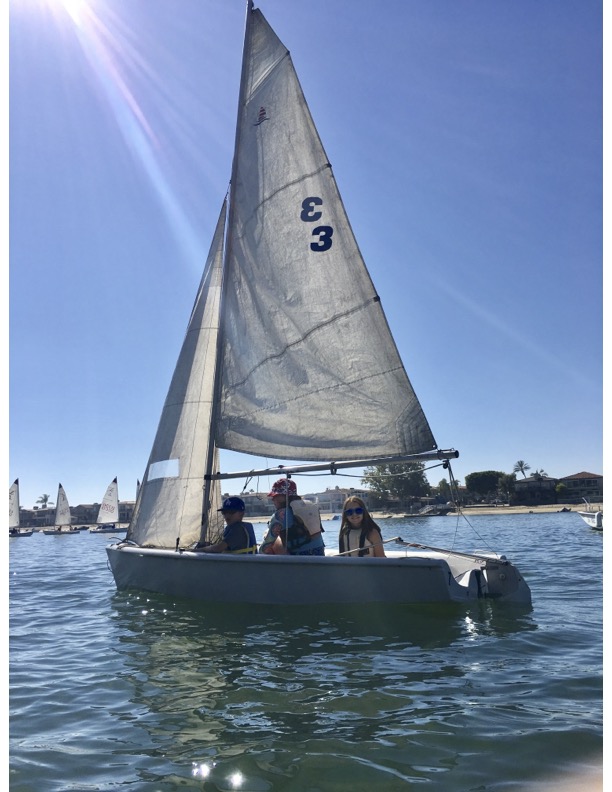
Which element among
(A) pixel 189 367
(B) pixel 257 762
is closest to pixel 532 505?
(A) pixel 189 367

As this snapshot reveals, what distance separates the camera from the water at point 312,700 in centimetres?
415

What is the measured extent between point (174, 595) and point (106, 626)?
4.76 ft

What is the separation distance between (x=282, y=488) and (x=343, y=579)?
1.92m

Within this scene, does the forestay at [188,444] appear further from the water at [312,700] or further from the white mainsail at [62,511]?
the white mainsail at [62,511]

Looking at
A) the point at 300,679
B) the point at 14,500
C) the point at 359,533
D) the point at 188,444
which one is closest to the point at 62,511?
the point at 14,500

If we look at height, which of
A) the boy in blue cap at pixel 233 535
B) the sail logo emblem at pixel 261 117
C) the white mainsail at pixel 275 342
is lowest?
the boy in blue cap at pixel 233 535

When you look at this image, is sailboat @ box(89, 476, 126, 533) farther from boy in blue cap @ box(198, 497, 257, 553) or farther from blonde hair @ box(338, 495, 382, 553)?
blonde hair @ box(338, 495, 382, 553)

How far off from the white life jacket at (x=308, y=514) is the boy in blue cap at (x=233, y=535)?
100 cm

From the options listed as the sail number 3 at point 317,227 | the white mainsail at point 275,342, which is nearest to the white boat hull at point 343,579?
the white mainsail at point 275,342

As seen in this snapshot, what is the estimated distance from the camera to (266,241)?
1186 centimetres

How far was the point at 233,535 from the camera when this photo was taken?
10.5 m

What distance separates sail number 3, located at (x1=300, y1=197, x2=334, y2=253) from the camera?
1134 cm

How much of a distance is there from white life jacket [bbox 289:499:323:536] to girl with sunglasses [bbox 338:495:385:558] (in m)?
0.49

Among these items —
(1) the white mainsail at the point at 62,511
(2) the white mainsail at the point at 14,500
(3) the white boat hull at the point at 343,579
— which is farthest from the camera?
(1) the white mainsail at the point at 62,511
